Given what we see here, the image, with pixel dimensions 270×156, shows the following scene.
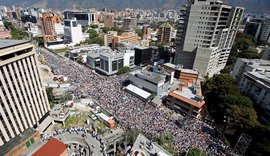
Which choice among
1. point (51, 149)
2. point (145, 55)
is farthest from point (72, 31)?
point (51, 149)

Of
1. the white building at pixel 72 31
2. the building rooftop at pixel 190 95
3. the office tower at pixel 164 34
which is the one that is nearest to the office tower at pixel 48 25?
the white building at pixel 72 31

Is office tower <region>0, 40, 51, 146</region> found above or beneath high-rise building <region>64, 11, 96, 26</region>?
beneath

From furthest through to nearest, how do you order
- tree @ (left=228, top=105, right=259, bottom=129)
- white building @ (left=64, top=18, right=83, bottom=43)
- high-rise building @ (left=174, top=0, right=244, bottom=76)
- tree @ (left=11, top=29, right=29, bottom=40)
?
white building @ (left=64, top=18, right=83, bottom=43) < tree @ (left=11, top=29, right=29, bottom=40) < high-rise building @ (left=174, top=0, right=244, bottom=76) < tree @ (left=228, top=105, right=259, bottom=129)

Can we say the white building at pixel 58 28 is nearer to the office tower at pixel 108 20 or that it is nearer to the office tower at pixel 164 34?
the office tower at pixel 108 20

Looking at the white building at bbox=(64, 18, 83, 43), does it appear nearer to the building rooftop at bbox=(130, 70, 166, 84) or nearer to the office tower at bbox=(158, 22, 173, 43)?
the office tower at bbox=(158, 22, 173, 43)

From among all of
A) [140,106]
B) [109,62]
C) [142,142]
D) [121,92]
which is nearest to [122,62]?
[109,62]

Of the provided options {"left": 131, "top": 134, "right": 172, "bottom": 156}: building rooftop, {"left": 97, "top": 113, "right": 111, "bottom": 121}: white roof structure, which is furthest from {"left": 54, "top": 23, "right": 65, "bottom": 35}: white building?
{"left": 131, "top": 134, "right": 172, "bottom": 156}: building rooftop

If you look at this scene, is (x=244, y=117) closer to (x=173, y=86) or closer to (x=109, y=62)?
(x=173, y=86)
